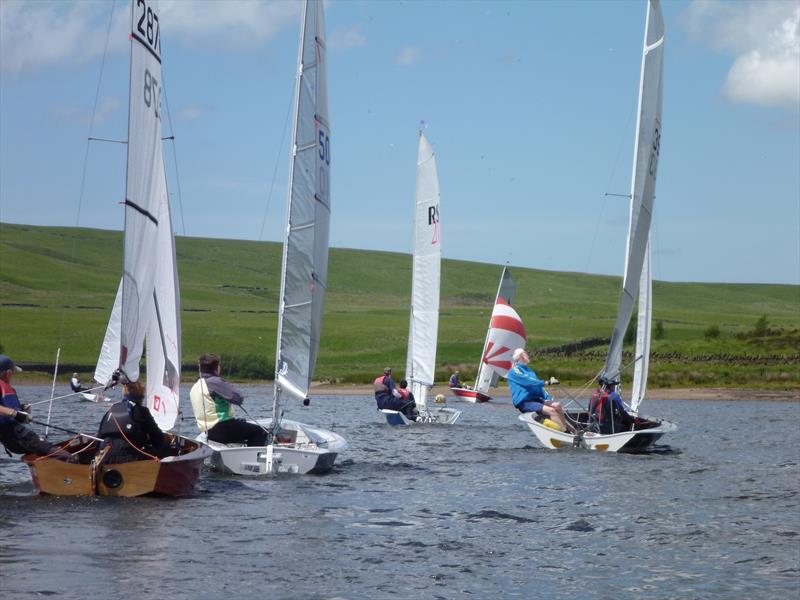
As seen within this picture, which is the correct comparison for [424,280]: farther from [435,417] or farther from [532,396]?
[532,396]

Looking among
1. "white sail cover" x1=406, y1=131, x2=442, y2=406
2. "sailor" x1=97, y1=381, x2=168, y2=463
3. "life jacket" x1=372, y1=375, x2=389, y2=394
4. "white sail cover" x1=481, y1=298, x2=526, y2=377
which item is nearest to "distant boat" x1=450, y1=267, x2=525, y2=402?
"white sail cover" x1=481, y1=298, x2=526, y2=377

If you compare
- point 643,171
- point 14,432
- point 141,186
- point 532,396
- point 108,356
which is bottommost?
point 108,356

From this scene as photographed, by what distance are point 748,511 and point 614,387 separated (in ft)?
32.4

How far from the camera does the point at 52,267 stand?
5310 inches

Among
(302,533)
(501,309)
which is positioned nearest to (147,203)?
(302,533)

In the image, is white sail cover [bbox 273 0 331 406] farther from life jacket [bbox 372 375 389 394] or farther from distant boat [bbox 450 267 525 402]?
distant boat [bbox 450 267 525 402]

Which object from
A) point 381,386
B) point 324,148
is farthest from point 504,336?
point 324,148

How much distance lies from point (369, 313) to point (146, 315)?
343 feet

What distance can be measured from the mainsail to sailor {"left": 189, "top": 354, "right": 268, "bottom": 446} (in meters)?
0.55

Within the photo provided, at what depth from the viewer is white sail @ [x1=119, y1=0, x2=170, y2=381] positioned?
1698cm

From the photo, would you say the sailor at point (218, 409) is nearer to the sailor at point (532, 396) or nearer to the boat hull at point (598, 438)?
the sailor at point (532, 396)

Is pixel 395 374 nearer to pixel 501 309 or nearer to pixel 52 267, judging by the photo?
pixel 501 309

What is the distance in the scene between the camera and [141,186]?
1734 cm

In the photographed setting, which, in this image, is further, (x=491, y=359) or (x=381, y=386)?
(x=491, y=359)
